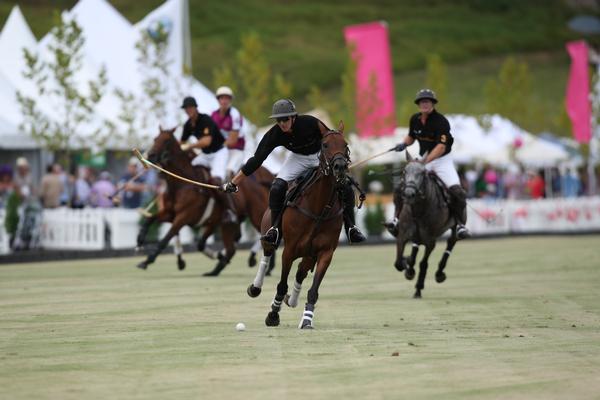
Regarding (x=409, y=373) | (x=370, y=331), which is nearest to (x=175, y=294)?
(x=370, y=331)

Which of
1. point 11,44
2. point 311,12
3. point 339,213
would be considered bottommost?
point 339,213

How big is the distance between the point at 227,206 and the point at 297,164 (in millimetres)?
8524

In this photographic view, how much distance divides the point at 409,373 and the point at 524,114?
49734mm

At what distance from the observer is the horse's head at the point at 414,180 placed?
1881 centimetres

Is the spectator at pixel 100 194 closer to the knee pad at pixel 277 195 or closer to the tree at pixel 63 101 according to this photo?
the tree at pixel 63 101

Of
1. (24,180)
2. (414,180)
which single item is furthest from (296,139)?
→ (24,180)

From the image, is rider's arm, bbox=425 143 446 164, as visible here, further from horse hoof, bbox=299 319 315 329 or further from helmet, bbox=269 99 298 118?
horse hoof, bbox=299 319 315 329

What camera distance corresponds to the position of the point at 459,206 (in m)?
20.0

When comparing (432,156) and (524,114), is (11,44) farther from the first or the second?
(524,114)

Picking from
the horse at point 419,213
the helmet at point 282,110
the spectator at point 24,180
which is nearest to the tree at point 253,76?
the spectator at point 24,180

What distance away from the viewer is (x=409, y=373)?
10.3m

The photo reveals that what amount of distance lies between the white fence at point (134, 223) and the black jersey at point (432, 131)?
2910 millimetres

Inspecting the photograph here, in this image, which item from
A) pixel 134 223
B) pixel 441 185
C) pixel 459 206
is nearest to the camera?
pixel 441 185

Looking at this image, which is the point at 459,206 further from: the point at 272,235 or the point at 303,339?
the point at 303,339
